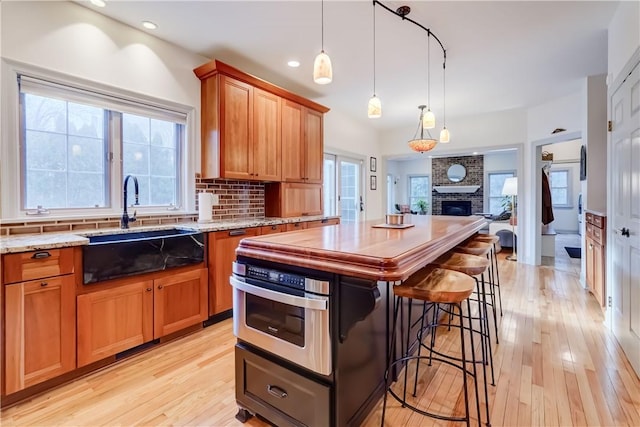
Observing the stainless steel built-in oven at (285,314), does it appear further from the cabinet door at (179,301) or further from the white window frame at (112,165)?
the white window frame at (112,165)

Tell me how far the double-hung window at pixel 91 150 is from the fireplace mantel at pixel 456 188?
9035 millimetres

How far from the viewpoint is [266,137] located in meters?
3.56

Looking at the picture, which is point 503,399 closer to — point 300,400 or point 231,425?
point 300,400

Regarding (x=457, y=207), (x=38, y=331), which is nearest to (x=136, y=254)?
(x=38, y=331)

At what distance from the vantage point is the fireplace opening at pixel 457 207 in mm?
9984

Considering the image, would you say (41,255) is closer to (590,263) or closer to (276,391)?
(276,391)

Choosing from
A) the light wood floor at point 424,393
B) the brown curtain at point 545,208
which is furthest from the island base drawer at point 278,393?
the brown curtain at point 545,208

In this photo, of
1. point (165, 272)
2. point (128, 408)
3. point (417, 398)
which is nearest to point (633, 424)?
point (417, 398)

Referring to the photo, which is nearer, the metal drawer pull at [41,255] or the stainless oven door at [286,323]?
the stainless oven door at [286,323]

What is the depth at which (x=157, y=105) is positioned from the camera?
2.92 metres

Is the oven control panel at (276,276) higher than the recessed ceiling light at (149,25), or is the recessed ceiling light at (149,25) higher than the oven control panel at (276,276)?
the recessed ceiling light at (149,25)

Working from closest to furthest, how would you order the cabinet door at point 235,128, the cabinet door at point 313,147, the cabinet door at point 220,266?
the cabinet door at point 220,266 → the cabinet door at point 235,128 → the cabinet door at point 313,147

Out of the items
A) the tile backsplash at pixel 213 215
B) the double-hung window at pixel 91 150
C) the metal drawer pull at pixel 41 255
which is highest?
the double-hung window at pixel 91 150

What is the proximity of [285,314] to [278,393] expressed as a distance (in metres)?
0.40
